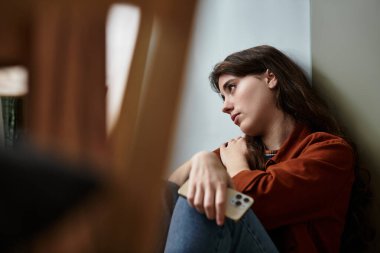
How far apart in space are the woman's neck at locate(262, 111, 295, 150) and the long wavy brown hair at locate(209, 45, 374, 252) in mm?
18

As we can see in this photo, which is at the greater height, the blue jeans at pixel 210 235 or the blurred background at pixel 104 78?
the blurred background at pixel 104 78

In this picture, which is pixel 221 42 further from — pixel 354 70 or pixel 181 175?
pixel 181 175

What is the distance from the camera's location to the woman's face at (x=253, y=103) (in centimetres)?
97

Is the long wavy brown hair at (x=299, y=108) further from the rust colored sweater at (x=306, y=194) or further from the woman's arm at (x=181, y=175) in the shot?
the woman's arm at (x=181, y=175)

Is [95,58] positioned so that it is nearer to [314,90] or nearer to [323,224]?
[323,224]

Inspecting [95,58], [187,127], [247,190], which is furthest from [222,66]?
[95,58]


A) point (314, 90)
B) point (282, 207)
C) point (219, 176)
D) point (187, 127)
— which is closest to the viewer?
point (219, 176)

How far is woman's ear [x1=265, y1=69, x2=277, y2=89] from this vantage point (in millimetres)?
999

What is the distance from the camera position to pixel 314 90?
3.36 ft

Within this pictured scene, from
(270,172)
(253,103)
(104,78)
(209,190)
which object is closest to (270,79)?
(253,103)

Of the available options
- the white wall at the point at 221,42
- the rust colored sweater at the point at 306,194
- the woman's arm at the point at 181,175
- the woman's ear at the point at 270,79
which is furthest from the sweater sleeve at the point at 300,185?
the white wall at the point at 221,42

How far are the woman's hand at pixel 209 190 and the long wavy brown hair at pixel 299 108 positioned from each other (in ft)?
1.27

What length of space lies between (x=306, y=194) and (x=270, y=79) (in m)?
0.39

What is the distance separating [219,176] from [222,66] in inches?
21.6
